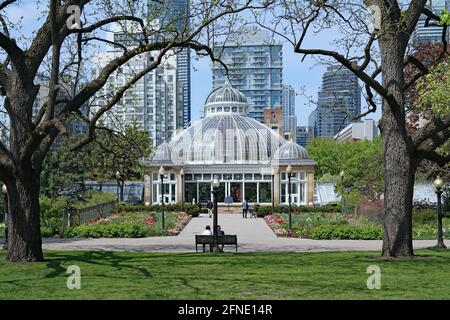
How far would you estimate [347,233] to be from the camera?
25.7 m

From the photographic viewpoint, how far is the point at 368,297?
32.8 ft

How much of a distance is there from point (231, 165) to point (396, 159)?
36.7 m

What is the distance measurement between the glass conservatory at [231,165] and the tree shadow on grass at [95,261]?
30318mm

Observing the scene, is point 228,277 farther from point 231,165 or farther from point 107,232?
point 231,165

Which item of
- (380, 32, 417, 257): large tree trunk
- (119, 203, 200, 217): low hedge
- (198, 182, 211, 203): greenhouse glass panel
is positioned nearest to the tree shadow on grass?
(380, 32, 417, 257): large tree trunk

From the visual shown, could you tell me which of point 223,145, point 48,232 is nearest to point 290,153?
point 223,145

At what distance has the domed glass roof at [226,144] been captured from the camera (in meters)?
52.8

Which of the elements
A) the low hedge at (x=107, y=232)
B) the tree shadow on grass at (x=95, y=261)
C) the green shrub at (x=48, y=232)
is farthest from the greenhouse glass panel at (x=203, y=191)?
the tree shadow on grass at (x=95, y=261)

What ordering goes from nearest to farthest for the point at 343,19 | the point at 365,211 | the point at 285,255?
the point at 343,19
the point at 285,255
the point at 365,211

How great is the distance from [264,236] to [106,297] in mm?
17427

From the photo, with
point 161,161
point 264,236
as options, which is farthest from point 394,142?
point 161,161

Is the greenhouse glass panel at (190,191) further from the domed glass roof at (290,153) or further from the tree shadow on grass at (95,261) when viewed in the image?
the tree shadow on grass at (95,261)

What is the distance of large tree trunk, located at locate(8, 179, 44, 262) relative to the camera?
48.9ft
